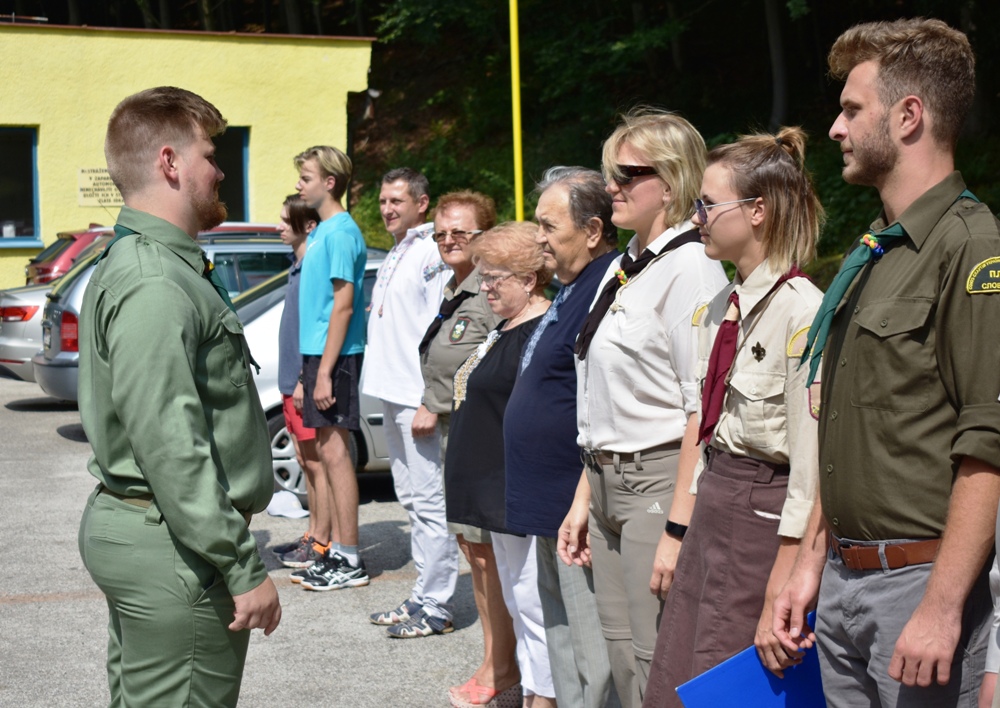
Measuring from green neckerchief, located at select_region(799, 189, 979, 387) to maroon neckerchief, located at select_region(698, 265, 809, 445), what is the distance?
0.37 meters

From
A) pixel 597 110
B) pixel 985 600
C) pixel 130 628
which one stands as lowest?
pixel 130 628

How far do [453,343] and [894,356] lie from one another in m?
2.97

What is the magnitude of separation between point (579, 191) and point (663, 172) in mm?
461

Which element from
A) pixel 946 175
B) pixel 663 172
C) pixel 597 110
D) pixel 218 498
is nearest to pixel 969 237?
pixel 946 175

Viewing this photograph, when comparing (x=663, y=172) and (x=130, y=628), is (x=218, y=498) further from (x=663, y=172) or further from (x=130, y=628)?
(x=663, y=172)

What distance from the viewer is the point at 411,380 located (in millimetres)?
5934

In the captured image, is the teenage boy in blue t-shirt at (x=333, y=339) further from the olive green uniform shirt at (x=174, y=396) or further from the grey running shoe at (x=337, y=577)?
the olive green uniform shirt at (x=174, y=396)

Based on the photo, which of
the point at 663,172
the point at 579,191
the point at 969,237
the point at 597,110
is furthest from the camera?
the point at 597,110

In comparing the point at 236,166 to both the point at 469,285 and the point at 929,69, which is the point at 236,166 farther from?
Answer: the point at 929,69

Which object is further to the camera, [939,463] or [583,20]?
[583,20]

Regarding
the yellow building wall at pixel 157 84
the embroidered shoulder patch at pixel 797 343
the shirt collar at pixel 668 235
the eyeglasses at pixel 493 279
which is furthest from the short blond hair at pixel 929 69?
the yellow building wall at pixel 157 84

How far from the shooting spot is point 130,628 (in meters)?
A: 2.75

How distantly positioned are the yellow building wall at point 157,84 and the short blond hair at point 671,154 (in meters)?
18.5

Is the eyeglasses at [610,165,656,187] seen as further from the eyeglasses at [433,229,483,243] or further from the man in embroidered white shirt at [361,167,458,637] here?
the man in embroidered white shirt at [361,167,458,637]
